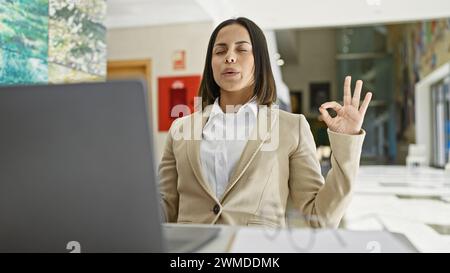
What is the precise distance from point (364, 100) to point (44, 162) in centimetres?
73

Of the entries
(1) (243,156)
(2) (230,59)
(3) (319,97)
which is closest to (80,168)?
(1) (243,156)

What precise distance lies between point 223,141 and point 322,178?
0.29 m

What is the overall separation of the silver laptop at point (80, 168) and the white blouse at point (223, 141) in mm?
582

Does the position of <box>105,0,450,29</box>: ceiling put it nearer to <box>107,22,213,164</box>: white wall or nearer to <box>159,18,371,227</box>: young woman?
<box>107,22,213,164</box>: white wall

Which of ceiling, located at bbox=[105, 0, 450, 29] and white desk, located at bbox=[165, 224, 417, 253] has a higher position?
ceiling, located at bbox=[105, 0, 450, 29]

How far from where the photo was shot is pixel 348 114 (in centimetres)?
92

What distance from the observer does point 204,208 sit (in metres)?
1.08

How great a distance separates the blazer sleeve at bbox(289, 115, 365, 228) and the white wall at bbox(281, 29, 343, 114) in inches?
47.7

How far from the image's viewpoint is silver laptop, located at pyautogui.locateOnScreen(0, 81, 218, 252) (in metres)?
0.47

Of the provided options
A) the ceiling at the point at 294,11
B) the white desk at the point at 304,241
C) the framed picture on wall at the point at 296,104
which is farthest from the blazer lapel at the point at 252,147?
the ceiling at the point at 294,11

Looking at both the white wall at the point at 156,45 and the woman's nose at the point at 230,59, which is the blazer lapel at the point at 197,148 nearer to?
the woman's nose at the point at 230,59

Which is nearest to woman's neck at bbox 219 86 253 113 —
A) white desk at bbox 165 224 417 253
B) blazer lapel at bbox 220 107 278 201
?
blazer lapel at bbox 220 107 278 201

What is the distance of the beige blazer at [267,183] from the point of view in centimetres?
105
